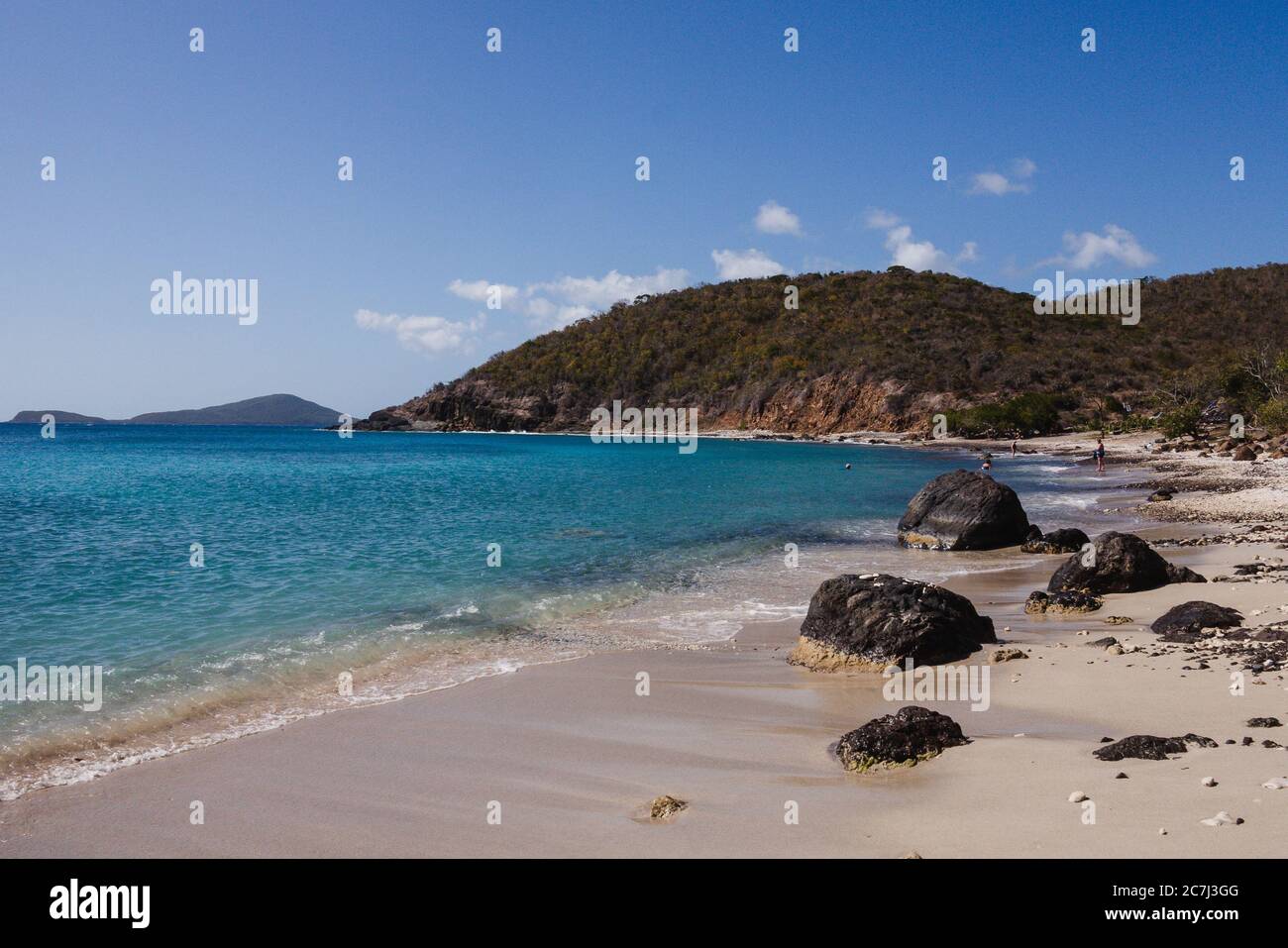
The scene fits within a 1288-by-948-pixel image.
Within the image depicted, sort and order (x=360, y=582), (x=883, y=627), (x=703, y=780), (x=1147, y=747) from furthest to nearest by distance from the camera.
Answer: (x=360, y=582) → (x=883, y=627) → (x=703, y=780) → (x=1147, y=747)

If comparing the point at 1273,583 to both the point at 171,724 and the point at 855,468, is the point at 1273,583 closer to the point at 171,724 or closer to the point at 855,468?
the point at 171,724

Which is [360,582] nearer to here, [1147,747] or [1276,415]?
[1147,747]

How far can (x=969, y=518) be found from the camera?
2241cm

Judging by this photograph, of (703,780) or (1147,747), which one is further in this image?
(703,780)

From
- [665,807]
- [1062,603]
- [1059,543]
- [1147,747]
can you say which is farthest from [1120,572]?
[665,807]

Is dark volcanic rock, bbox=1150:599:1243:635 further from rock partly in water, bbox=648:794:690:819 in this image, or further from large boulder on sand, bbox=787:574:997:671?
rock partly in water, bbox=648:794:690:819

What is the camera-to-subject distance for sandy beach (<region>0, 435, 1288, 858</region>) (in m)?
5.48

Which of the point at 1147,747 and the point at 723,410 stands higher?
the point at 723,410

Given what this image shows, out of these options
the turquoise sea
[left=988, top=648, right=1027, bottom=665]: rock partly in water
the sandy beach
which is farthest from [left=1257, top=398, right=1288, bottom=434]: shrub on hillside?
[left=988, top=648, right=1027, bottom=665]: rock partly in water

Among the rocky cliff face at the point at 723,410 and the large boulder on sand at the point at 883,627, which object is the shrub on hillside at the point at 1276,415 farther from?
the large boulder on sand at the point at 883,627

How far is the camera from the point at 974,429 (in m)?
85.2

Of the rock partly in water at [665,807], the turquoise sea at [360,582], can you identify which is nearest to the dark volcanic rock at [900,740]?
the rock partly in water at [665,807]

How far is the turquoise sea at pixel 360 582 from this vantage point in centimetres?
1006

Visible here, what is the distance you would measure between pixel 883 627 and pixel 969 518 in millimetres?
12946
